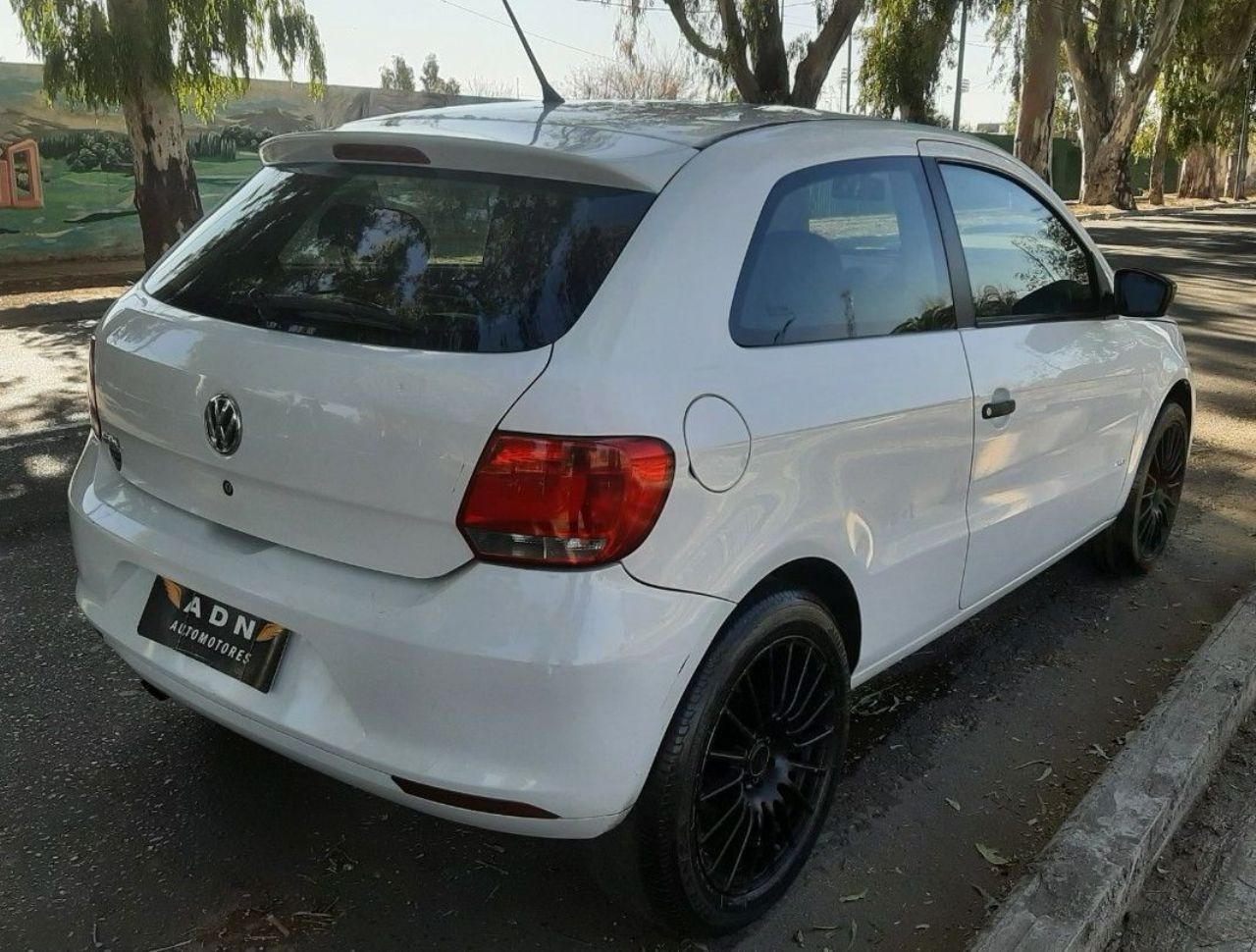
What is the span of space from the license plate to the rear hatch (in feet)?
0.56

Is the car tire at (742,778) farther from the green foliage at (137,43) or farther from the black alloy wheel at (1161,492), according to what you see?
the green foliage at (137,43)

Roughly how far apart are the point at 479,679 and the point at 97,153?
1982cm

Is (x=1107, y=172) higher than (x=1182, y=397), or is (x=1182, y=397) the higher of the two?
(x=1182, y=397)

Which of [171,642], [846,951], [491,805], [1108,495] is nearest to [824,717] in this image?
[846,951]

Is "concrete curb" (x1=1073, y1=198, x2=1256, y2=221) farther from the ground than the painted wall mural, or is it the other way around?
the painted wall mural

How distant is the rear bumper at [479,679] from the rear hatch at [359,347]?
0.09 metres

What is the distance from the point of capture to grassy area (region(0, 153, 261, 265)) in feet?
59.8

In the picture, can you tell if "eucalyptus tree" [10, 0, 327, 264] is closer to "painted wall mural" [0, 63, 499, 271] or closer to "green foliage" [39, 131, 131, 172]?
"painted wall mural" [0, 63, 499, 271]

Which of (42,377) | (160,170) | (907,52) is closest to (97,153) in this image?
(160,170)

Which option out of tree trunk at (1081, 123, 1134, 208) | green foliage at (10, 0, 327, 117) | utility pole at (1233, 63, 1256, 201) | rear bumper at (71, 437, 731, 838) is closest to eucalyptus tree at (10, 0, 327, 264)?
green foliage at (10, 0, 327, 117)

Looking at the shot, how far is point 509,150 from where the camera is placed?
8.13 ft

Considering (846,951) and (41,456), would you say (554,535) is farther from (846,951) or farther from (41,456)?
(41,456)

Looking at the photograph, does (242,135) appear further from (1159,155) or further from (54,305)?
(1159,155)

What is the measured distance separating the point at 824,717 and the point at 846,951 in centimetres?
51
